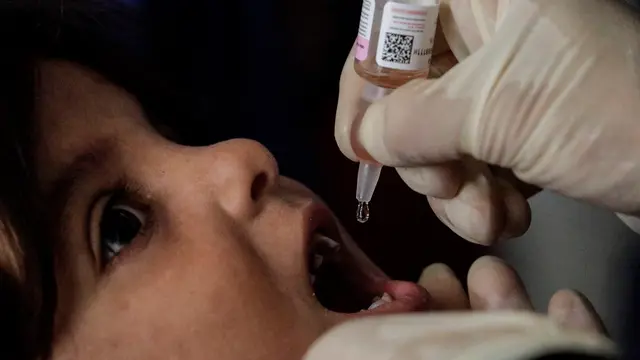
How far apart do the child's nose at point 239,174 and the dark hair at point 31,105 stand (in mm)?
200

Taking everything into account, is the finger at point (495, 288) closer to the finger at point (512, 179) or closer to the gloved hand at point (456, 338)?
the finger at point (512, 179)

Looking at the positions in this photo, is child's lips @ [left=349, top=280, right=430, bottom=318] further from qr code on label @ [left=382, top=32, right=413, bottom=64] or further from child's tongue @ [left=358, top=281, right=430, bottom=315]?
qr code on label @ [left=382, top=32, right=413, bottom=64]

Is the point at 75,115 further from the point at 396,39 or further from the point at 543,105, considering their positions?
the point at 543,105

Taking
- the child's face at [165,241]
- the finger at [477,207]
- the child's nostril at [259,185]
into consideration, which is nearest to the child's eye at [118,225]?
the child's face at [165,241]

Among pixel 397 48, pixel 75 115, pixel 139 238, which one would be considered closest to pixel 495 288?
pixel 397 48

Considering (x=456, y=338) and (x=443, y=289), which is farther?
(x=443, y=289)

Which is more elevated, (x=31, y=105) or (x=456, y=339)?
(x=456, y=339)

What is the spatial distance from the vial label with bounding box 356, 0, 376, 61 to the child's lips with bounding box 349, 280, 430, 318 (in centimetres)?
30

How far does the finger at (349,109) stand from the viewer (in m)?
0.91

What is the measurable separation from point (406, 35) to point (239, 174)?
10.4 inches

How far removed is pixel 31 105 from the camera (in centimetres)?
89

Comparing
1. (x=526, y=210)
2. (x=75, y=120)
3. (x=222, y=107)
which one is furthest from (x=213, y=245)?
(x=222, y=107)

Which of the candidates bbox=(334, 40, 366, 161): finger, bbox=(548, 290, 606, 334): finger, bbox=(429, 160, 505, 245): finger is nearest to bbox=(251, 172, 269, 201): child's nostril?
bbox=(334, 40, 366, 161): finger

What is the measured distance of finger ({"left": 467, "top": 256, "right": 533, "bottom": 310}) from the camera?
92cm
